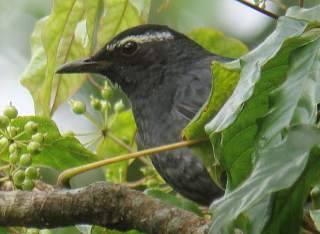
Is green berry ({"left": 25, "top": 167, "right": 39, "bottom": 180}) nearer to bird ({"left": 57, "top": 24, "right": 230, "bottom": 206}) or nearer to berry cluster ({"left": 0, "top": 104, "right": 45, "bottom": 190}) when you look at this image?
berry cluster ({"left": 0, "top": 104, "right": 45, "bottom": 190})

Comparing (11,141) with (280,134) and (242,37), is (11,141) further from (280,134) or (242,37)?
(242,37)

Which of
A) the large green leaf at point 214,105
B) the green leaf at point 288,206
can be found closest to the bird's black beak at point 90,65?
the large green leaf at point 214,105

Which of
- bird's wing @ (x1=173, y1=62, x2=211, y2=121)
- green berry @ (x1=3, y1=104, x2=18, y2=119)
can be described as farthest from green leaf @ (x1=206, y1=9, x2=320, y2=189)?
bird's wing @ (x1=173, y1=62, x2=211, y2=121)

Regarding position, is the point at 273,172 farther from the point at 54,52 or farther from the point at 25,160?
the point at 54,52

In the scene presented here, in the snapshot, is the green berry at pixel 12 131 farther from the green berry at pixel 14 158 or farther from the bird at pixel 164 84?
the bird at pixel 164 84

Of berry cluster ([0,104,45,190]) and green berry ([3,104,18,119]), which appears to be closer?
berry cluster ([0,104,45,190])

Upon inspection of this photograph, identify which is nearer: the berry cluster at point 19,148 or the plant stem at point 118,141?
the berry cluster at point 19,148
